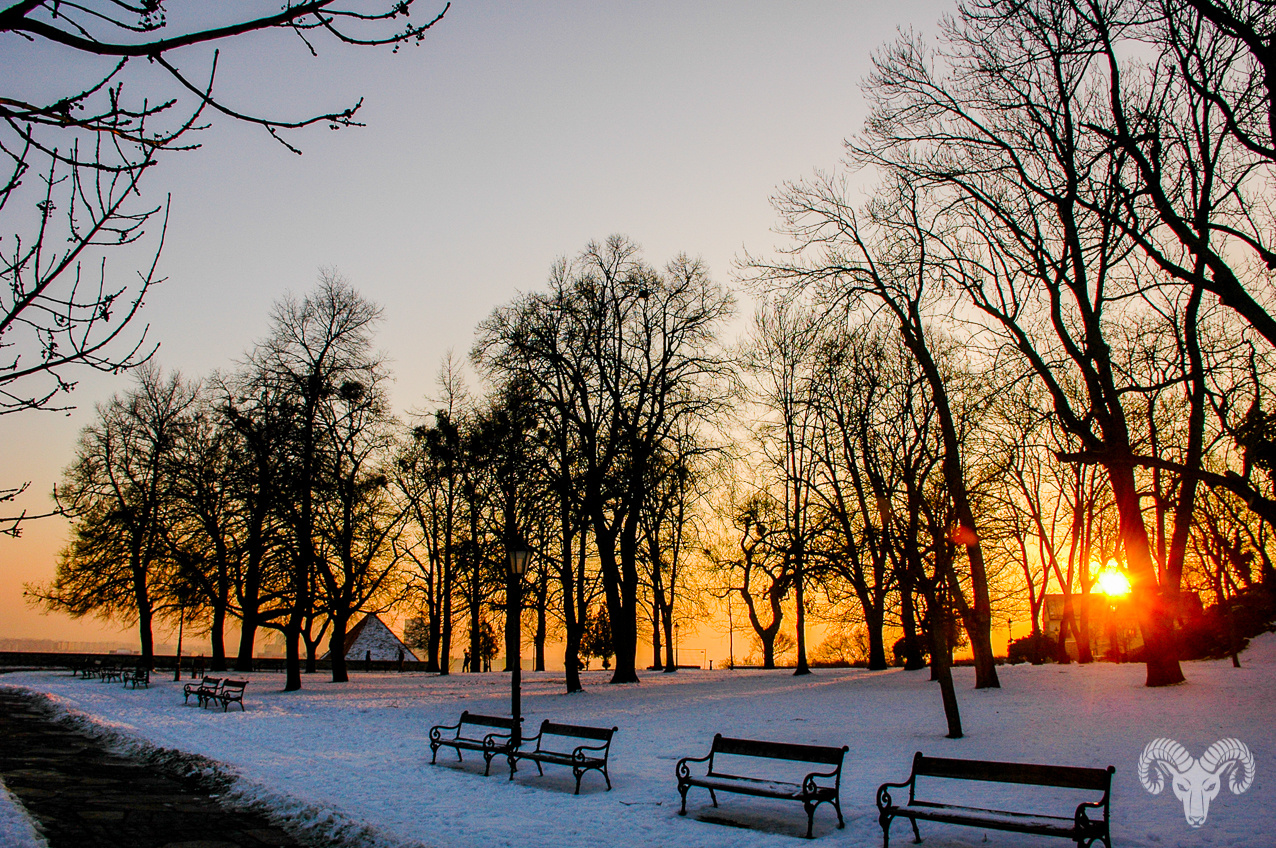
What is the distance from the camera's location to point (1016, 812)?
6.77m

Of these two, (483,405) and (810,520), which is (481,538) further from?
(810,520)

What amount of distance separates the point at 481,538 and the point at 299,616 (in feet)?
27.0

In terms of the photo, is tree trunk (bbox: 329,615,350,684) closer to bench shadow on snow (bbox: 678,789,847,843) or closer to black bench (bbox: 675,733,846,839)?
black bench (bbox: 675,733,846,839)

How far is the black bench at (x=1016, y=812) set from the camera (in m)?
5.92

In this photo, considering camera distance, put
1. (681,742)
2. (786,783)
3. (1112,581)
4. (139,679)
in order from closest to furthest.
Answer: (786,783) < (681,742) < (139,679) < (1112,581)

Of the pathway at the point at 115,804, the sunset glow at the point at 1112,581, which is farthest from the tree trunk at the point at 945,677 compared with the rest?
the sunset glow at the point at 1112,581

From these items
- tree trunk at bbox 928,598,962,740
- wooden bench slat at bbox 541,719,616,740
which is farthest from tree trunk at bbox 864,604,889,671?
wooden bench slat at bbox 541,719,616,740

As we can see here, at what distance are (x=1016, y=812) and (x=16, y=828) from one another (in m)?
9.33

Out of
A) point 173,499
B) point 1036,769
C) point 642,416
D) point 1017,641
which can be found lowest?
point 1017,641

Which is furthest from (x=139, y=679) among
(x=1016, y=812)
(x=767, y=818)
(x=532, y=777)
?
(x=1016, y=812)

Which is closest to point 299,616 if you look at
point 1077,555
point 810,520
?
point 810,520

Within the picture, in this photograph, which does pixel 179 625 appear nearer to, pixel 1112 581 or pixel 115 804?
pixel 115 804

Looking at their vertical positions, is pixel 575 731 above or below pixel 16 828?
below

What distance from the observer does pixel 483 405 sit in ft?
93.8
